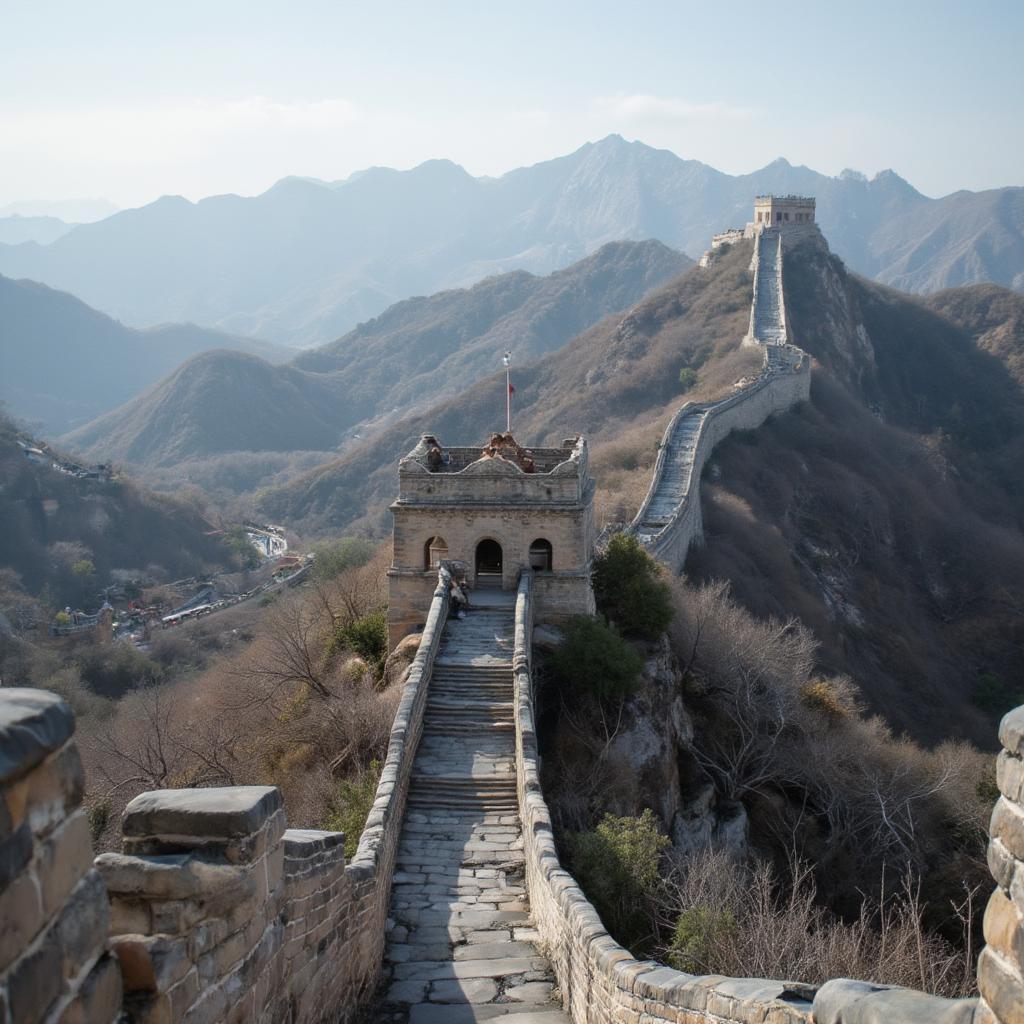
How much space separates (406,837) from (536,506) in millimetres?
7655

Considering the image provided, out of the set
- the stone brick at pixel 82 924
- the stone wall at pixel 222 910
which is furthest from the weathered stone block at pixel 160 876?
Result: the stone brick at pixel 82 924

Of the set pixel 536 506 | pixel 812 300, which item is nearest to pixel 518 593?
pixel 536 506

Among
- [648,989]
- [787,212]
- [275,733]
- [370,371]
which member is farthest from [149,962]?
[370,371]

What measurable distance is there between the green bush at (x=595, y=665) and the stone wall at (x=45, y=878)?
46.0ft

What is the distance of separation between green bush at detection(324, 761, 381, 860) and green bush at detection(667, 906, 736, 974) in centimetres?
334

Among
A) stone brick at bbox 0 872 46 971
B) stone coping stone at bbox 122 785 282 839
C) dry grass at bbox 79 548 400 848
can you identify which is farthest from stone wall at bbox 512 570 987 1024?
dry grass at bbox 79 548 400 848

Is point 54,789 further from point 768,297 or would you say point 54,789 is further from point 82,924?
point 768,297

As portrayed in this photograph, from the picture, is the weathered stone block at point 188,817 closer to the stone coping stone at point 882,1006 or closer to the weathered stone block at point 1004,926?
the stone coping stone at point 882,1006

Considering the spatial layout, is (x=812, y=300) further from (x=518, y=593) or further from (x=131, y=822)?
(x=131, y=822)

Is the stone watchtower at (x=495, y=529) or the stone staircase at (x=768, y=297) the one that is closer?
the stone watchtower at (x=495, y=529)

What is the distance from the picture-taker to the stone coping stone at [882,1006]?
380cm

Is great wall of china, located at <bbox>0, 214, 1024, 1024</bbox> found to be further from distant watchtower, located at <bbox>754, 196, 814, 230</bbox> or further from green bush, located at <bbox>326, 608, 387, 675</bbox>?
distant watchtower, located at <bbox>754, 196, 814, 230</bbox>

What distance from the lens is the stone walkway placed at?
9.10 metres

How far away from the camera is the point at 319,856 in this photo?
7.43 meters
